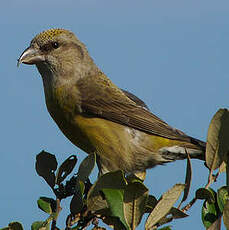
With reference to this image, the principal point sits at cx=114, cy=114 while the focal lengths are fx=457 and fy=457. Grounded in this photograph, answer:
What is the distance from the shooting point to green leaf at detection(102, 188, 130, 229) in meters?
2.43

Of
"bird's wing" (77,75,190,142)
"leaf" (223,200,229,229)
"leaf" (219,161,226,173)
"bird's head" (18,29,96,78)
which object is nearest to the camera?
"leaf" (223,200,229,229)

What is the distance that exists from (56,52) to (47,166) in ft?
9.85

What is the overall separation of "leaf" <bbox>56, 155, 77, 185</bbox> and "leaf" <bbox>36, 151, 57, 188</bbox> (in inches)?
1.8

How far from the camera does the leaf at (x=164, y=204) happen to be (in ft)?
8.21

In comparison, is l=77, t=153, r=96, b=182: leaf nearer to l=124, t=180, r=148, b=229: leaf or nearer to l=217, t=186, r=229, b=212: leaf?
l=124, t=180, r=148, b=229: leaf

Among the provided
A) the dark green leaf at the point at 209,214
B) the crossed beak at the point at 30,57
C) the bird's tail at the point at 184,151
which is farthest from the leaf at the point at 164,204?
the crossed beak at the point at 30,57

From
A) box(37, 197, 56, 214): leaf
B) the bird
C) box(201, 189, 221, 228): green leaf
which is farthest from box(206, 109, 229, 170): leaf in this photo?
the bird

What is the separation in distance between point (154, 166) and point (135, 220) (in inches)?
127

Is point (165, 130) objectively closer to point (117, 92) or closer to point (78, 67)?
point (117, 92)

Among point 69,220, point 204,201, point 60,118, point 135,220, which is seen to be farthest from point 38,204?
point 60,118

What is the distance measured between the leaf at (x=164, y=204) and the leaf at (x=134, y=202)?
0.26 ft

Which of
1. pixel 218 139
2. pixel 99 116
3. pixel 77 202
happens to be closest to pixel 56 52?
pixel 99 116

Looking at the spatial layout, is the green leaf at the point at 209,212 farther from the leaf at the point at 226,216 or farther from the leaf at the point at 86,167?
the leaf at the point at 86,167

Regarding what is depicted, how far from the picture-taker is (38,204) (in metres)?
2.86
